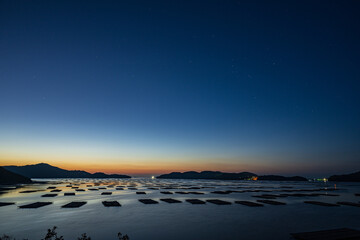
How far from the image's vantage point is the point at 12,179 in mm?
83750

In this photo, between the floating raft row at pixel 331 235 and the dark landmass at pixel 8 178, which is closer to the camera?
the floating raft row at pixel 331 235

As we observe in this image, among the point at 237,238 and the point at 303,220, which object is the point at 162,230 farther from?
the point at 303,220

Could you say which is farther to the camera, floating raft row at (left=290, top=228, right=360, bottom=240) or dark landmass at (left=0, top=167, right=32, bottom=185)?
dark landmass at (left=0, top=167, right=32, bottom=185)

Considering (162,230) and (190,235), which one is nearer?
(190,235)

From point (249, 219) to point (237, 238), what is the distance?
18.3ft

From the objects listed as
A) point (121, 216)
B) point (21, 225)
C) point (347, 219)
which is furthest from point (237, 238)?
point (21, 225)

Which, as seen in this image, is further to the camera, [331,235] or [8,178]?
[8,178]

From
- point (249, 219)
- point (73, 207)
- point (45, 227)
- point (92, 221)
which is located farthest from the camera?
point (73, 207)

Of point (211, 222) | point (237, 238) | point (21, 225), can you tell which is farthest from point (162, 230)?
point (21, 225)

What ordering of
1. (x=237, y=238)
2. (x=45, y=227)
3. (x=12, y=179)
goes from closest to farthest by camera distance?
(x=237, y=238), (x=45, y=227), (x=12, y=179)

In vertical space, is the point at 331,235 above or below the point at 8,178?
below

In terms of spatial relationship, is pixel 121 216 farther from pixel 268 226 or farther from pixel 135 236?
pixel 268 226

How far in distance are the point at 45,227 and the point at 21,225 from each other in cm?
209

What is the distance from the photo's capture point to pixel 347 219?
17.9 metres
